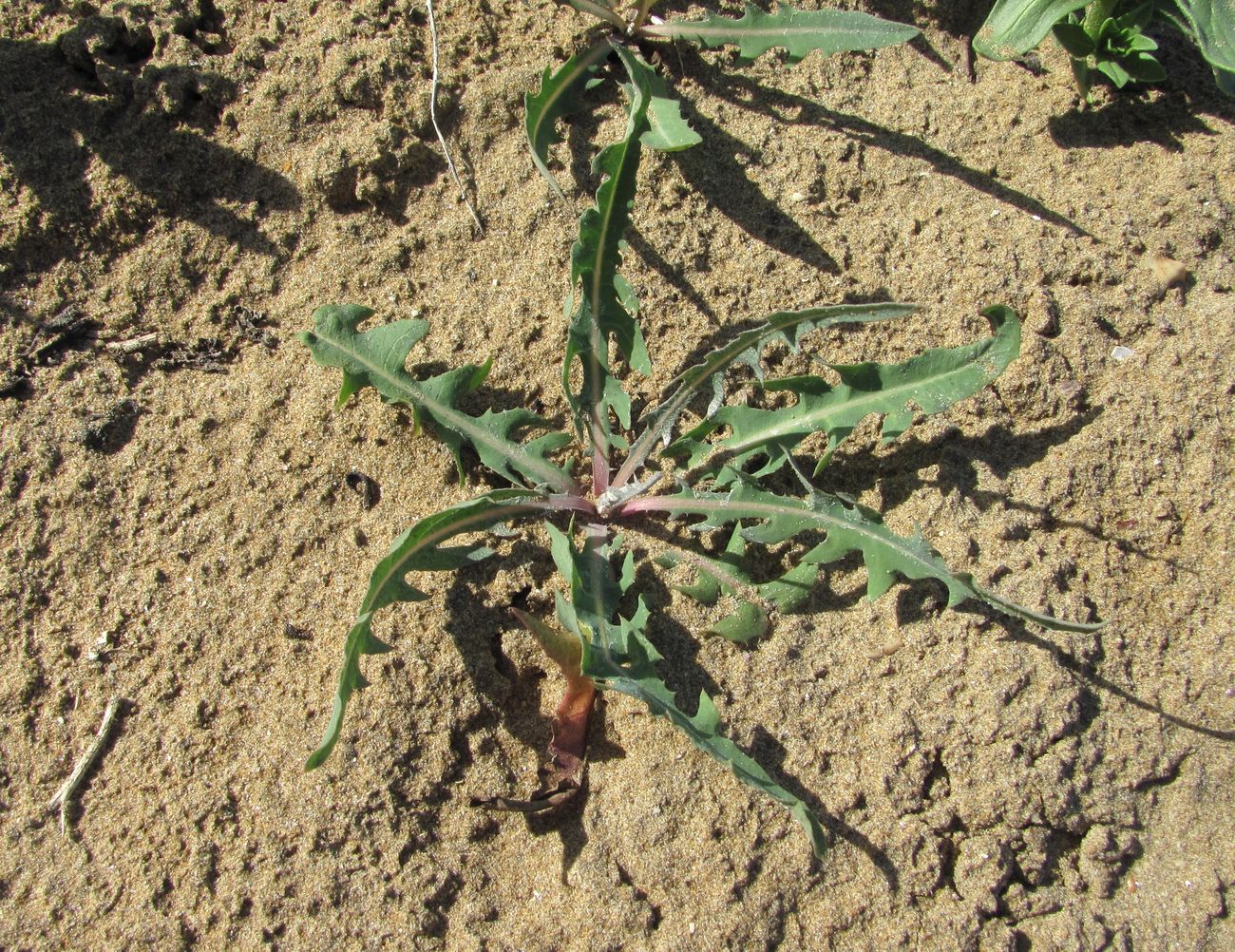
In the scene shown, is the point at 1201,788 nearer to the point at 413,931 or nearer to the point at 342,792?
the point at 413,931

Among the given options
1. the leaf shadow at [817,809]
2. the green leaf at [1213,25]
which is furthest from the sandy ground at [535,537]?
the green leaf at [1213,25]

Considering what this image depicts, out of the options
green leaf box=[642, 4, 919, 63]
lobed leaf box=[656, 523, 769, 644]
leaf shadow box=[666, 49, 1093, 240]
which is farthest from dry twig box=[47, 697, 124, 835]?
green leaf box=[642, 4, 919, 63]

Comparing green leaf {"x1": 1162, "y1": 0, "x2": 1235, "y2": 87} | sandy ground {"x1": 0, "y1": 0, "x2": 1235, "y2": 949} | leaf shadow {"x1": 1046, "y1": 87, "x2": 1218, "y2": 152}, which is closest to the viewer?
sandy ground {"x1": 0, "y1": 0, "x2": 1235, "y2": 949}

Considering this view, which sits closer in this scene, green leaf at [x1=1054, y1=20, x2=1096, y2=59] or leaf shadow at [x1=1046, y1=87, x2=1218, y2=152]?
green leaf at [x1=1054, y1=20, x2=1096, y2=59]

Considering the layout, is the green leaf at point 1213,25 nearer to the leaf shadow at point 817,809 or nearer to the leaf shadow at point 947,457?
the leaf shadow at point 947,457

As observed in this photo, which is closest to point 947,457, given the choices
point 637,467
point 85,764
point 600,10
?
point 637,467

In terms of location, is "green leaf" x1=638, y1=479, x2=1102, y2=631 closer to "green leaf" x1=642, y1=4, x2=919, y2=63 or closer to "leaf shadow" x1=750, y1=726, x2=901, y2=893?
"leaf shadow" x1=750, y1=726, x2=901, y2=893
